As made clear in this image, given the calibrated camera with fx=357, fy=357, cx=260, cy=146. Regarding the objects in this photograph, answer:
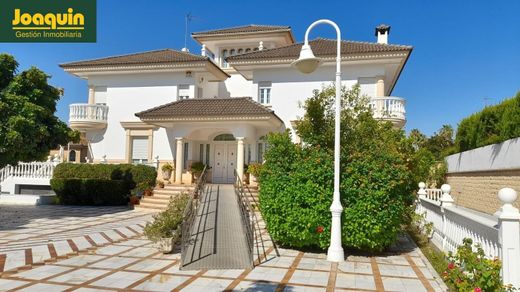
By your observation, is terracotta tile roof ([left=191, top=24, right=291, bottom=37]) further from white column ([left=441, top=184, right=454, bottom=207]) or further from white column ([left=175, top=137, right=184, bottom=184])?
white column ([left=441, top=184, right=454, bottom=207])

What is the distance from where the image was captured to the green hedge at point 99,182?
18.6 meters

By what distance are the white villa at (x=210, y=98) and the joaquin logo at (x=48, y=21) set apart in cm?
660

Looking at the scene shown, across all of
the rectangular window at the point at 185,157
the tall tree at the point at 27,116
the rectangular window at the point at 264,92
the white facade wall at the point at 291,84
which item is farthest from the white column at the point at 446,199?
the rectangular window at the point at 185,157

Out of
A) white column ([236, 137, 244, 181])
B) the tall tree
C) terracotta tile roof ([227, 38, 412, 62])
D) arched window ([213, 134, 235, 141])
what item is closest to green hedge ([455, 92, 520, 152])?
terracotta tile roof ([227, 38, 412, 62])

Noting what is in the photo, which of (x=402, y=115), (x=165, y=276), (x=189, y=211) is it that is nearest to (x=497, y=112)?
(x=402, y=115)

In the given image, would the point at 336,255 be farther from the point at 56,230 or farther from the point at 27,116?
the point at 27,116

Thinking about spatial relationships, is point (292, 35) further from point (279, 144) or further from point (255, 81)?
point (279, 144)

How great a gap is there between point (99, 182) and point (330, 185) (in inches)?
564

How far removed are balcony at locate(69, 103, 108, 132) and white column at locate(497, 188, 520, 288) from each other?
69.8 feet

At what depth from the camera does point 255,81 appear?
798 inches

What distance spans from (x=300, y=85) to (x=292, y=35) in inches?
324

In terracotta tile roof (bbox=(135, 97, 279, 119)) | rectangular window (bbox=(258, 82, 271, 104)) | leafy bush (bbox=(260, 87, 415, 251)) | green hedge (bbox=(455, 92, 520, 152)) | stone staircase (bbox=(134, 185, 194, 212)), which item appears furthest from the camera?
rectangular window (bbox=(258, 82, 271, 104))

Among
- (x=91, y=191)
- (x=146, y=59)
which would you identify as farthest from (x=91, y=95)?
(x=91, y=191)

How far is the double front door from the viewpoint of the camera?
68.8ft
